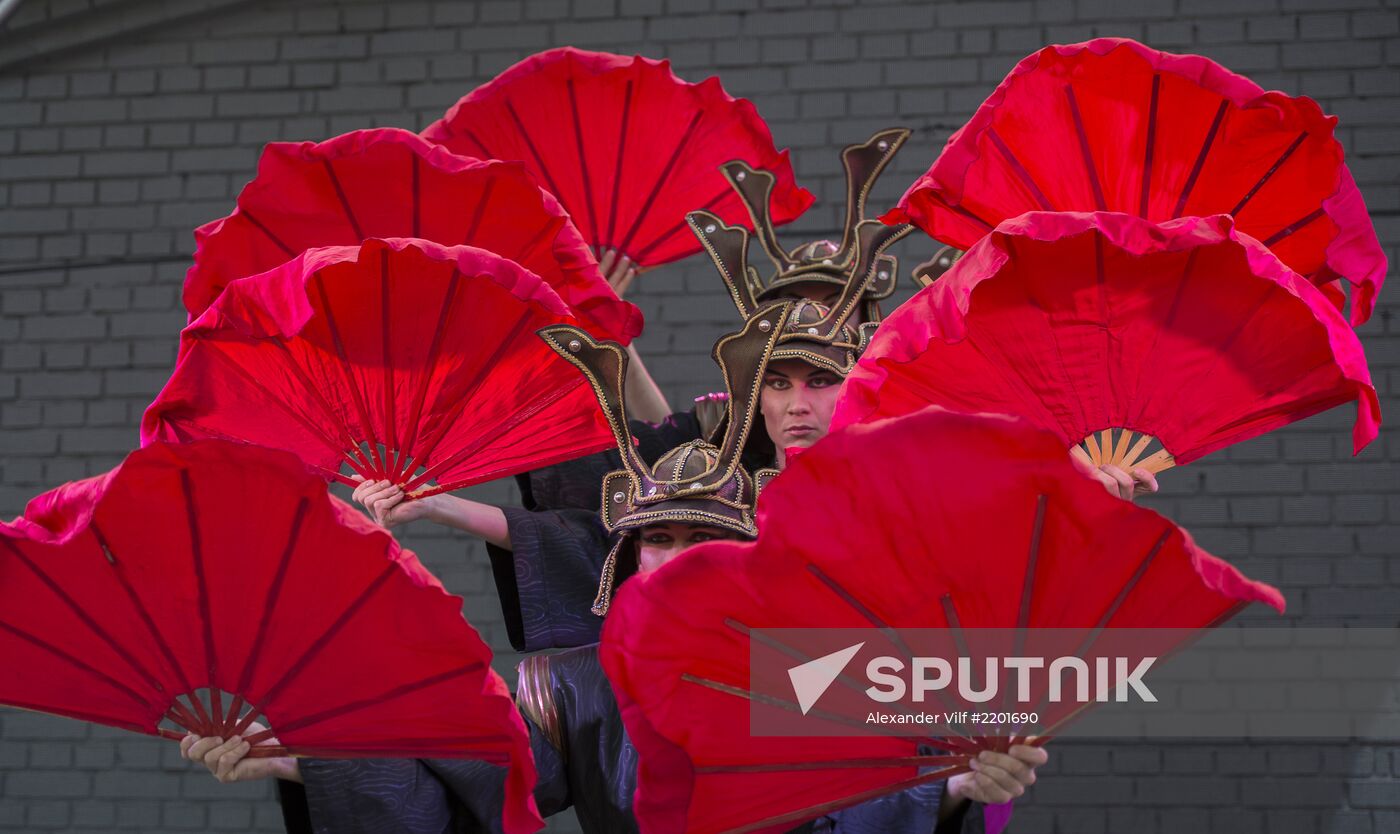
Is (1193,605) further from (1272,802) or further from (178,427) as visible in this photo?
(1272,802)

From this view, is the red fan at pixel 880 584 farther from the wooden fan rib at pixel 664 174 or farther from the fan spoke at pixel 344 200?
the wooden fan rib at pixel 664 174

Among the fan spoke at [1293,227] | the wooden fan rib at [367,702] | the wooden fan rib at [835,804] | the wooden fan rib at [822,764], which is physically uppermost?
the fan spoke at [1293,227]

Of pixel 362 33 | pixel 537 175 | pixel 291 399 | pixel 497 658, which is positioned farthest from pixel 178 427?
pixel 362 33

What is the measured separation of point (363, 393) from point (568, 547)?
1.64ft

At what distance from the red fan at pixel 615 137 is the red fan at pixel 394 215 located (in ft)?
1.21

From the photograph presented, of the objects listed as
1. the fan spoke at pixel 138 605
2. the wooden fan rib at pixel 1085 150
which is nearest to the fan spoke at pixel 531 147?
the wooden fan rib at pixel 1085 150

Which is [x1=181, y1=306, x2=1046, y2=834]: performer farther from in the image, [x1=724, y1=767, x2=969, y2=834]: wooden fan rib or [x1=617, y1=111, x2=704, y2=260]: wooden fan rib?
[x1=617, y1=111, x2=704, y2=260]: wooden fan rib

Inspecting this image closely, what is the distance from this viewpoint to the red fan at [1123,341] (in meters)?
2.14

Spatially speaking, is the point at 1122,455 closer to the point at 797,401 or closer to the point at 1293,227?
the point at 1293,227

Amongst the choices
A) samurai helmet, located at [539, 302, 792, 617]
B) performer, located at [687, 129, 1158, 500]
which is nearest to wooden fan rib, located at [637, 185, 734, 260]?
performer, located at [687, 129, 1158, 500]

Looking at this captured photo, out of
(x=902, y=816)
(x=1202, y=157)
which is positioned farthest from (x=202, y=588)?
(x=1202, y=157)

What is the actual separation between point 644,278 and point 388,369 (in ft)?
5.97

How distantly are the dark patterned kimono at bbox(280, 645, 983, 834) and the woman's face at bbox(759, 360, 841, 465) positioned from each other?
1.61 ft

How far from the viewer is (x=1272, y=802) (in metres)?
3.81
